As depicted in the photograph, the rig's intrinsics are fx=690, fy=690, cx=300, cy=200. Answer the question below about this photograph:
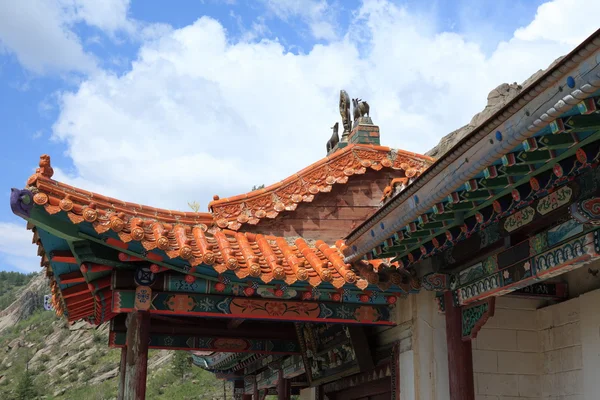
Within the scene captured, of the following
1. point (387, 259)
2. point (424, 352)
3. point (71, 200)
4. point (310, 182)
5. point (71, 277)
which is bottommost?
point (424, 352)

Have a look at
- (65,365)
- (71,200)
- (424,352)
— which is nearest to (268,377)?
(424,352)

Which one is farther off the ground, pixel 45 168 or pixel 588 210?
pixel 45 168

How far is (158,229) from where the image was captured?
17.1ft

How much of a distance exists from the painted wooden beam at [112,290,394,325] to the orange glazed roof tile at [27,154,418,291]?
397mm

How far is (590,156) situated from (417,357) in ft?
10.00

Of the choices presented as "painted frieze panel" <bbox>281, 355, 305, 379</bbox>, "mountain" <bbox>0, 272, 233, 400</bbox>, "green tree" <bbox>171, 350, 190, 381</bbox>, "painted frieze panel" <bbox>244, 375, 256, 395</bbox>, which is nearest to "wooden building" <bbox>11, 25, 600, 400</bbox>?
"painted frieze panel" <bbox>281, 355, 305, 379</bbox>

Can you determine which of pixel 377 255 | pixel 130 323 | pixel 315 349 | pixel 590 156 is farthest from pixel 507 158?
pixel 315 349

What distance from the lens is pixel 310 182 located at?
7316 mm

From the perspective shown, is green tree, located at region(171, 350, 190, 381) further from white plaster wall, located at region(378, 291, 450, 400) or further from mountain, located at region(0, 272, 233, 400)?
white plaster wall, located at region(378, 291, 450, 400)

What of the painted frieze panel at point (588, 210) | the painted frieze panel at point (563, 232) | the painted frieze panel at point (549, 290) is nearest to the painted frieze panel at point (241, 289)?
the painted frieze panel at point (549, 290)

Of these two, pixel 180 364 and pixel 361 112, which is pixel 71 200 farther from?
pixel 180 364

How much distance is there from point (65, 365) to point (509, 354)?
30.3 metres

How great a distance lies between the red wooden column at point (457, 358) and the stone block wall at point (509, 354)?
0.57 metres

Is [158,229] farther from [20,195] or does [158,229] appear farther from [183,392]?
[183,392]
